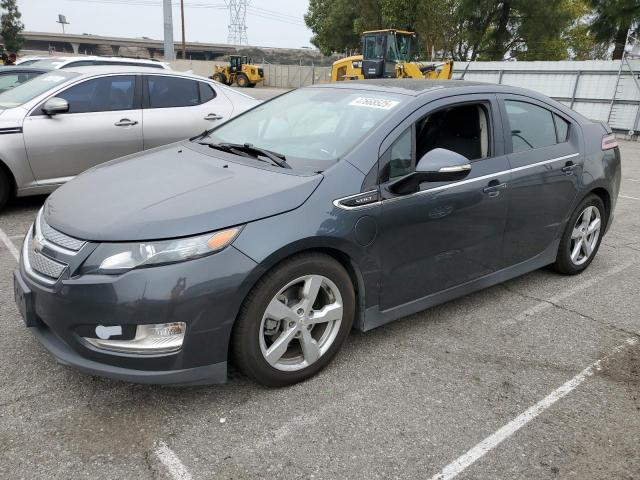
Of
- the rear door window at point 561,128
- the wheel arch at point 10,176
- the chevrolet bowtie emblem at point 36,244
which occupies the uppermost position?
Result: the rear door window at point 561,128

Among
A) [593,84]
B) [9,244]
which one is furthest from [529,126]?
[593,84]

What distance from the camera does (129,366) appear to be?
2.32m

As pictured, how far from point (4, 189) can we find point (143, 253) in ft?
13.3

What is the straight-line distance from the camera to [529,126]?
3809mm

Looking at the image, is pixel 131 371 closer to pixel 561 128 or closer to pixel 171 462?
pixel 171 462

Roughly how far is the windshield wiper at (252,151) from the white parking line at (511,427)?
1687 mm

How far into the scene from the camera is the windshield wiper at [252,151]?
2.97 m

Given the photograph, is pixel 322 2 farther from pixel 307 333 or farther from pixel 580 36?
pixel 307 333

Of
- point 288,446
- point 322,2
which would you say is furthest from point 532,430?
point 322,2

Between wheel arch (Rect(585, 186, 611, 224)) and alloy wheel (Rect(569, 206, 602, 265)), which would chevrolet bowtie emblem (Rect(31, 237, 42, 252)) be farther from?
wheel arch (Rect(585, 186, 611, 224))

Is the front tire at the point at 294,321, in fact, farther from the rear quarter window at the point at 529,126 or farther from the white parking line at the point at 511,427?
the rear quarter window at the point at 529,126

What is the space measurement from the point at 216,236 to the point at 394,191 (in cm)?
106

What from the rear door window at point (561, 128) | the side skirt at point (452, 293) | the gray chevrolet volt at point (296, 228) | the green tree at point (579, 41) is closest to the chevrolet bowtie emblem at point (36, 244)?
the gray chevrolet volt at point (296, 228)

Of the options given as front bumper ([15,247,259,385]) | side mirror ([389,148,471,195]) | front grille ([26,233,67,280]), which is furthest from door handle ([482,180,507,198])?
front grille ([26,233,67,280])
